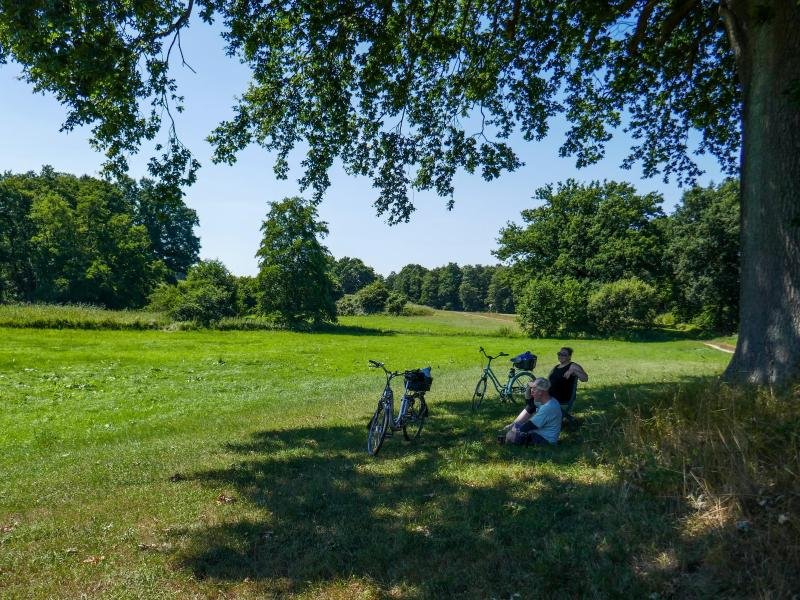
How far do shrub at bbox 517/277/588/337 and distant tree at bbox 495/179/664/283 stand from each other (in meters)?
3.39

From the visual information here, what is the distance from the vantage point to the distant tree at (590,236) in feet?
182

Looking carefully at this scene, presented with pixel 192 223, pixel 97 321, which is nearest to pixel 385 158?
pixel 97 321

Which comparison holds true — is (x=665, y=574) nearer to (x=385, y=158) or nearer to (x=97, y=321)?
(x=385, y=158)

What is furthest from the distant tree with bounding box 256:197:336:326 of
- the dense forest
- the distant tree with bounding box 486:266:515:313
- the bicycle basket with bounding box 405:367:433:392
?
the distant tree with bounding box 486:266:515:313

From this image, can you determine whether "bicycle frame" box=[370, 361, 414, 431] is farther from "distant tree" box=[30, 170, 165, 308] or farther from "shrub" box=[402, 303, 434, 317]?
"shrub" box=[402, 303, 434, 317]

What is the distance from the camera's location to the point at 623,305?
5109 centimetres

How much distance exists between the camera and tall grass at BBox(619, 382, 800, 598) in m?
3.73

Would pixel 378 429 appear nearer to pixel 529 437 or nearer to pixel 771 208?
pixel 529 437

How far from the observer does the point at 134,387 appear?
1884cm

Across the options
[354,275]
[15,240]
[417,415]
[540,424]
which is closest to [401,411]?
[417,415]

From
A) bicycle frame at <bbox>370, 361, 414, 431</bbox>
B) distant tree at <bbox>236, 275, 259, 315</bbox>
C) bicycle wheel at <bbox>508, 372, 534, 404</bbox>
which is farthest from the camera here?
distant tree at <bbox>236, 275, 259, 315</bbox>

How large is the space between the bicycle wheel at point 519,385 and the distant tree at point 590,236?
1807 inches

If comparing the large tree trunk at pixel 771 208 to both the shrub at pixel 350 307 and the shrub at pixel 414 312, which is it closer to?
the shrub at pixel 414 312

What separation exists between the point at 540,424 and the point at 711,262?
53.1m
